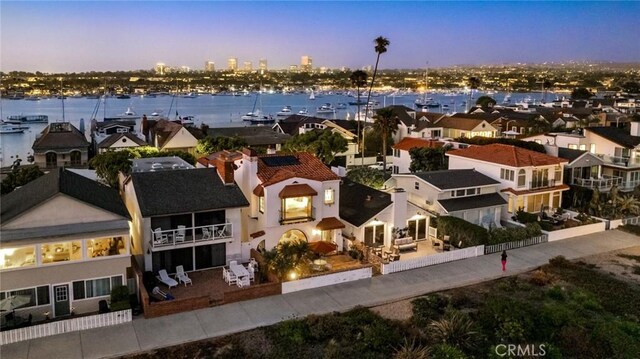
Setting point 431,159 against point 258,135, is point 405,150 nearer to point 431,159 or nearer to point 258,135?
point 431,159

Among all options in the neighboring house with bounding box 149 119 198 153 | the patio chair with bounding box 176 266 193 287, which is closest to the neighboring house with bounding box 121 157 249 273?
the patio chair with bounding box 176 266 193 287

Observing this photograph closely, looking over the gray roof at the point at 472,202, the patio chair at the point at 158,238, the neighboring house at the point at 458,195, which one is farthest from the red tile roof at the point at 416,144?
the patio chair at the point at 158,238

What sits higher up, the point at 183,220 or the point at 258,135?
the point at 258,135

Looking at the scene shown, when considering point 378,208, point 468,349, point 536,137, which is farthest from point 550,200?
point 468,349

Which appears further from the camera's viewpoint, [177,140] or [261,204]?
[177,140]

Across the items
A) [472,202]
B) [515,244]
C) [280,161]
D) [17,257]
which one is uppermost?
[280,161]

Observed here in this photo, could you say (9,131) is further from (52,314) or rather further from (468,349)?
(468,349)

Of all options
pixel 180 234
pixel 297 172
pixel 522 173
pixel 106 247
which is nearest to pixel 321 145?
pixel 522 173
